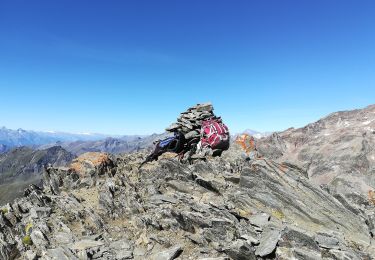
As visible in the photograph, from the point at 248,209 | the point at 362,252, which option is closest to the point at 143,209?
the point at 248,209

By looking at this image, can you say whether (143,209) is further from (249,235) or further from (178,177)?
(249,235)

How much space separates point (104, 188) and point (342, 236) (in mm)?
22173

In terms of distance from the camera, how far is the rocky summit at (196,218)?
69.2 ft

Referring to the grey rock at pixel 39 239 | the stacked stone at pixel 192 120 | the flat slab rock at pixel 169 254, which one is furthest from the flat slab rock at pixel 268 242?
the stacked stone at pixel 192 120

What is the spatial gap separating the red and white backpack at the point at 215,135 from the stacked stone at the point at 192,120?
5.37ft

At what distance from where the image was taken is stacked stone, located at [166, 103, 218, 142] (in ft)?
134

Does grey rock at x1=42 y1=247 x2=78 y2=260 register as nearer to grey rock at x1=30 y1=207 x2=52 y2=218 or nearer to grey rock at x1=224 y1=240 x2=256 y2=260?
grey rock at x1=30 y1=207 x2=52 y2=218

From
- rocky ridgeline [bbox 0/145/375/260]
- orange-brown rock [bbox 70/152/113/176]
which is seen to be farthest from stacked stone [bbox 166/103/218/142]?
orange-brown rock [bbox 70/152/113/176]

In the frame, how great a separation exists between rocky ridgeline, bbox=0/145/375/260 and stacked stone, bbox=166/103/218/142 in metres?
7.36

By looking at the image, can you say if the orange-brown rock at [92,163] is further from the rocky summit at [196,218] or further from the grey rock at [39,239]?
the grey rock at [39,239]

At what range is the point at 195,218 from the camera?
23781 millimetres

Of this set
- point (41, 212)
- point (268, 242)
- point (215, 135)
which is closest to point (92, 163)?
point (41, 212)

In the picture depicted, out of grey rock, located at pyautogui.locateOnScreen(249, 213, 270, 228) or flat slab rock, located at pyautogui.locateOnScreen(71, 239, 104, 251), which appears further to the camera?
flat slab rock, located at pyautogui.locateOnScreen(71, 239, 104, 251)

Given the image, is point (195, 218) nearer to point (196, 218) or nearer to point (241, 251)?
point (196, 218)
